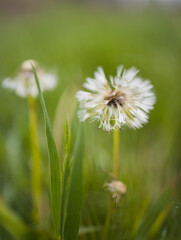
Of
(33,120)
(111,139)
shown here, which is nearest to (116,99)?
(33,120)

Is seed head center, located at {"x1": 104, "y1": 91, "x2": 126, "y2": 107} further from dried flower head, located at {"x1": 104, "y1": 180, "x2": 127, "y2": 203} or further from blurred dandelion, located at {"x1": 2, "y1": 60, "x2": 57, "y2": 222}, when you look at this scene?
blurred dandelion, located at {"x1": 2, "y1": 60, "x2": 57, "y2": 222}

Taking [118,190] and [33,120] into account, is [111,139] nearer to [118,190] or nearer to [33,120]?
[33,120]

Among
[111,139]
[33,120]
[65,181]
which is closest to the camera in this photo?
[65,181]

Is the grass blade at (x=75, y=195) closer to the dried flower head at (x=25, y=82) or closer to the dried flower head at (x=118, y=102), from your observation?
the dried flower head at (x=118, y=102)

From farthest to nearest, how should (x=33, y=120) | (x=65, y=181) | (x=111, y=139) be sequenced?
(x=111, y=139) < (x=33, y=120) < (x=65, y=181)

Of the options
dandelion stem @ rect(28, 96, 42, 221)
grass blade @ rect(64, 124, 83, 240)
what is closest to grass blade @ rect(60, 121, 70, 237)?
grass blade @ rect(64, 124, 83, 240)

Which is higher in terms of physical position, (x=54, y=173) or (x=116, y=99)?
(x=116, y=99)
